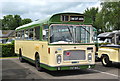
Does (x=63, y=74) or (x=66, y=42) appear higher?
(x=66, y=42)

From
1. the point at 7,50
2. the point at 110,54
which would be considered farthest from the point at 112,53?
the point at 7,50

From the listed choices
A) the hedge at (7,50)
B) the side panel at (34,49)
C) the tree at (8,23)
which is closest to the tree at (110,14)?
the hedge at (7,50)

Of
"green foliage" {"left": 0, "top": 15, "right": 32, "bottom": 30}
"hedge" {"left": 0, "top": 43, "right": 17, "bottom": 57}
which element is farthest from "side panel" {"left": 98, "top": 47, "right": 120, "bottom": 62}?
"green foliage" {"left": 0, "top": 15, "right": 32, "bottom": 30}

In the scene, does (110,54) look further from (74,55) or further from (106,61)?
(74,55)

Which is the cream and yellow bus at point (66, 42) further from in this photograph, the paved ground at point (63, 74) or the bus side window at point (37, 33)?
the paved ground at point (63, 74)

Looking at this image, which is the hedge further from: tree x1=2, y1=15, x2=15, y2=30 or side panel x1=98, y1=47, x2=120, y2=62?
tree x1=2, y1=15, x2=15, y2=30

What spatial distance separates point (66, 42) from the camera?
997 cm

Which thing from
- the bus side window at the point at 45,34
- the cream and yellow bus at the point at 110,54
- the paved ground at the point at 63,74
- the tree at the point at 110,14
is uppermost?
the tree at the point at 110,14

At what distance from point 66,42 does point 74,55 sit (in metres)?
0.75

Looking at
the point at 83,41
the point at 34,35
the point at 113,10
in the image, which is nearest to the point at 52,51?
the point at 83,41

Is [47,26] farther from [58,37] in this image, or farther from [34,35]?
[34,35]

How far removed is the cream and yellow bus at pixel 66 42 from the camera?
31.6 feet

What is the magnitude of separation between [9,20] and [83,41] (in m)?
101

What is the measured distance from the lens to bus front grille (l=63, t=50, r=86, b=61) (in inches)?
383
